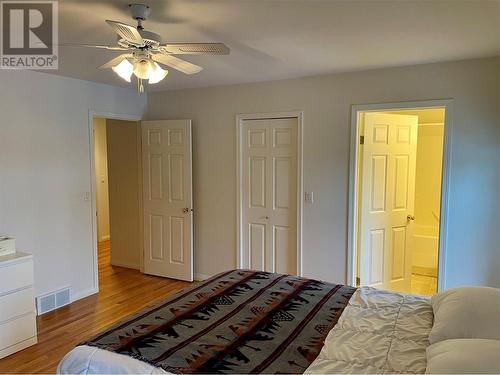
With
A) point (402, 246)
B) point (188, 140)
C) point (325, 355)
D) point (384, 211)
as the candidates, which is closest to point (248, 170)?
point (188, 140)

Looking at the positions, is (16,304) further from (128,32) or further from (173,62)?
(128,32)

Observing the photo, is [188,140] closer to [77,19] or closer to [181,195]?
[181,195]

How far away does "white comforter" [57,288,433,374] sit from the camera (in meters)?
1.55

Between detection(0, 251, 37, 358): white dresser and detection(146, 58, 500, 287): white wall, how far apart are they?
6.46 ft

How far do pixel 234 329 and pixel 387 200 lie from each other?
2.66 m

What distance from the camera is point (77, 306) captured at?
152 inches

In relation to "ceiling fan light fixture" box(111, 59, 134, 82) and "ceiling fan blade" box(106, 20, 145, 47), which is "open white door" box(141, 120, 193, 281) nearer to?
"ceiling fan light fixture" box(111, 59, 134, 82)

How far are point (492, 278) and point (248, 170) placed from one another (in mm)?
2531

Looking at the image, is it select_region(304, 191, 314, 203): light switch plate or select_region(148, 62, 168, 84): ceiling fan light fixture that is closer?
select_region(148, 62, 168, 84): ceiling fan light fixture

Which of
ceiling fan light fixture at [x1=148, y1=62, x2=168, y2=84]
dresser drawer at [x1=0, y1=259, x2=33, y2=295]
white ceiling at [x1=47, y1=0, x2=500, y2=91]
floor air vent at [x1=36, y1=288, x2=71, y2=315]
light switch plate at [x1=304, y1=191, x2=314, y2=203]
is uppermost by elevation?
white ceiling at [x1=47, y1=0, x2=500, y2=91]

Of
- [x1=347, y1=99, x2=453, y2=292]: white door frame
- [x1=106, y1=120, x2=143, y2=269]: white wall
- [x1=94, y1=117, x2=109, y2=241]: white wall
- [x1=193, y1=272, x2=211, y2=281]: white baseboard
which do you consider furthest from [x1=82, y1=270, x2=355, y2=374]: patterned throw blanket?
[x1=94, y1=117, x2=109, y2=241]: white wall

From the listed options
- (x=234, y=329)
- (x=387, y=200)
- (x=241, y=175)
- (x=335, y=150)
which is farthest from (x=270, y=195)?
(x=234, y=329)

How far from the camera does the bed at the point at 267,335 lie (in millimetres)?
1570

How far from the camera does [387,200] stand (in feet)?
13.1
